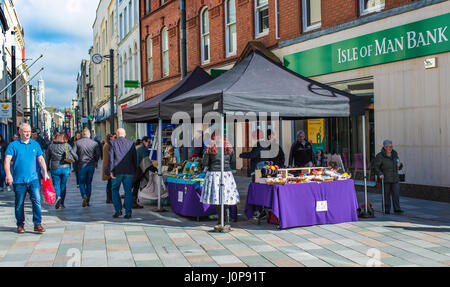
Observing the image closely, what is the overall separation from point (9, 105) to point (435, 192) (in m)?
19.8

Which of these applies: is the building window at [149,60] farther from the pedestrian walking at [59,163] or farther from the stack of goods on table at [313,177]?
the stack of goods on table at [313,177]

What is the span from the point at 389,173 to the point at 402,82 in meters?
3.15

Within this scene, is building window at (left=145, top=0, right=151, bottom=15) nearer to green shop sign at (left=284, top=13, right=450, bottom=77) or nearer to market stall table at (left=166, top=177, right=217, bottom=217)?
green shop sign at (left=284, top=13, right=450, bottom=77)

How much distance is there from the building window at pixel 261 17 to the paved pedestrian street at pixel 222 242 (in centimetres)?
970

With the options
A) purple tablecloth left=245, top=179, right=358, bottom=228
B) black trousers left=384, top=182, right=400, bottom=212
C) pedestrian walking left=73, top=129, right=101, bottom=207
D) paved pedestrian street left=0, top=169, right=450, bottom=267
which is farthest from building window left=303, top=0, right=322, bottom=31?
pedestrian walking left=73, top=129, right=101, bottom=207

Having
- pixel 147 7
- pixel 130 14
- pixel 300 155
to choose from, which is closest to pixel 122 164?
pixel 300 155

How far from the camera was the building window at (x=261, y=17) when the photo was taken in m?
17.7

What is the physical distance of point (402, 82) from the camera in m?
12.0

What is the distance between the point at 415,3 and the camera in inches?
451

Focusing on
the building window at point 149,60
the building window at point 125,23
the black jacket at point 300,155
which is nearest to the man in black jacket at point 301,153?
the black jacket at point 300,155

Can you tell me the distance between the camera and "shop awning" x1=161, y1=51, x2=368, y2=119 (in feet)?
27.2

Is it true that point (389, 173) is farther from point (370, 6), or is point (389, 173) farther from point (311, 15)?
point (311, 15)

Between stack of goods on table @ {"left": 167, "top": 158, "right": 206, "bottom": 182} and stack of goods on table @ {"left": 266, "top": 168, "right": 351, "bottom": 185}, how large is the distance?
1.78 m
